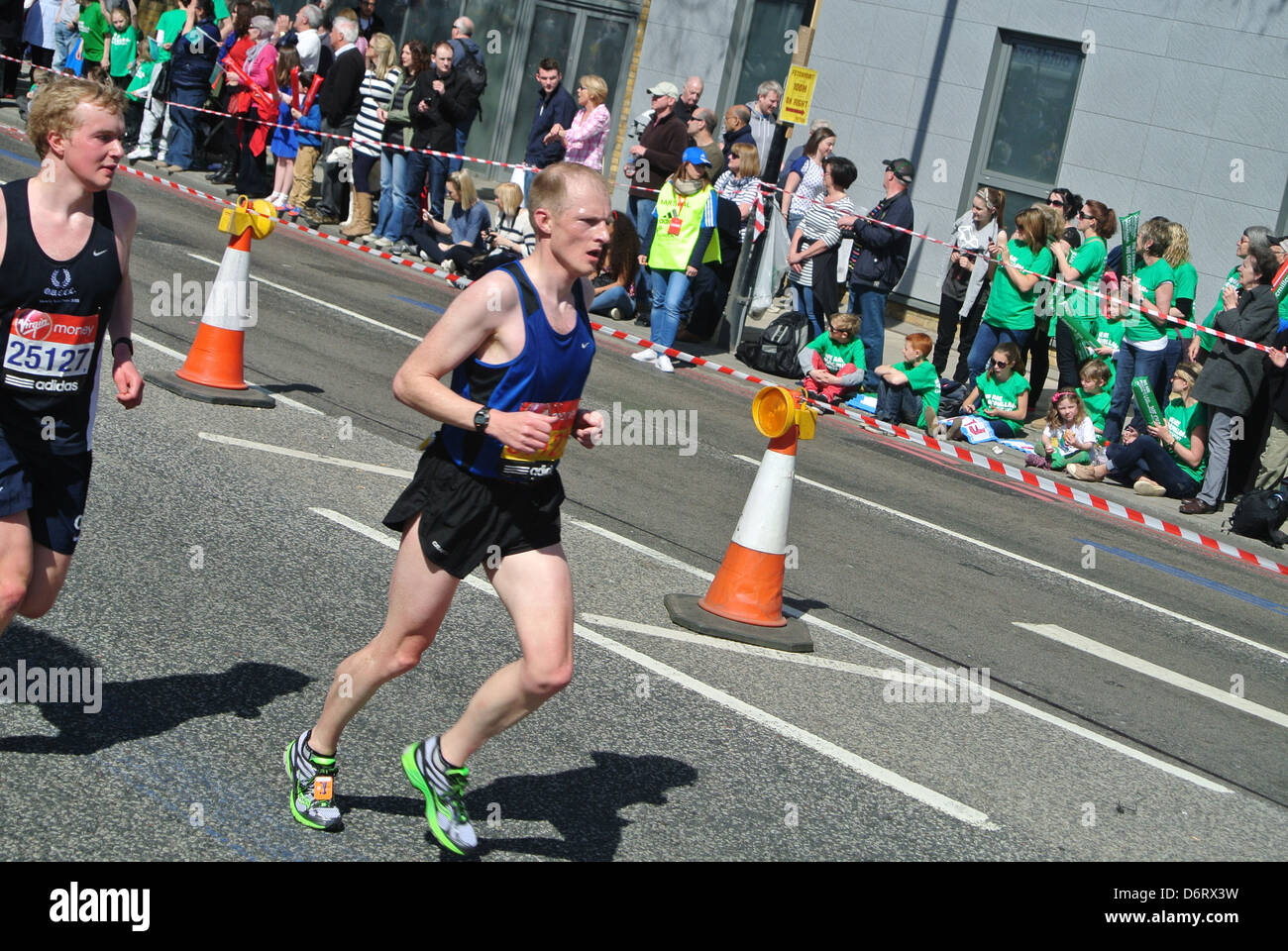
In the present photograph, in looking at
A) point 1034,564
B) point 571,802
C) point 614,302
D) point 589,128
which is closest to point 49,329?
point 571,802

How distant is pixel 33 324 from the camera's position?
174 inches

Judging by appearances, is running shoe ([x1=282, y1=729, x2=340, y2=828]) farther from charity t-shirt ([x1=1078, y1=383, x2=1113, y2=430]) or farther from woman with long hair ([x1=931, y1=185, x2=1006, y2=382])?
woman with long hair ([x1=931, y1=185, x2=1006, y2=382])

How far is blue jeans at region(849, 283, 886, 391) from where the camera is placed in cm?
1480

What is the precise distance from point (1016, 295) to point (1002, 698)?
806 centimetres

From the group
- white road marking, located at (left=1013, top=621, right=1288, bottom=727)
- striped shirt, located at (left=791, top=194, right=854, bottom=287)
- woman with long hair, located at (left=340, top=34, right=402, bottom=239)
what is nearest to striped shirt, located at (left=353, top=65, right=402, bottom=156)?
woman with long hair, located at (left=340, top=34, right=402, bottom=239)

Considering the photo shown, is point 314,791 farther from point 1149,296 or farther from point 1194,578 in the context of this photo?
point 1149,296

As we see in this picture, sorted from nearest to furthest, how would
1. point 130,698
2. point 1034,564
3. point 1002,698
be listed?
point 130,698
point 1002,698
point 1034,564

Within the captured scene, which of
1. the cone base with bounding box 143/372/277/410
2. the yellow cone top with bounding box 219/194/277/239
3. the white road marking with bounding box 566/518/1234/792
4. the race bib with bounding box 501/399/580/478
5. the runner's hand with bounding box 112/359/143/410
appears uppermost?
the yellow cone top with bounding box 219/194/277/239

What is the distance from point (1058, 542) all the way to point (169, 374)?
244 inches

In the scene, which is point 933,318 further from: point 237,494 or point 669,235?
point 237,494

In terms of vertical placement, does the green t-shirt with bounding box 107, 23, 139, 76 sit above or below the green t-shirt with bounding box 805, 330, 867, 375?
above

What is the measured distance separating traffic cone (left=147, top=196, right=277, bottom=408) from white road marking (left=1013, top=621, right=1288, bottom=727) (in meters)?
4.99

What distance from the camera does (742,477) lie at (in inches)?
421

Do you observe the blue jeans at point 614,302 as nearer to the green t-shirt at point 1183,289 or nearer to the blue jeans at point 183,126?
the green t-shirt at point 1183,289
